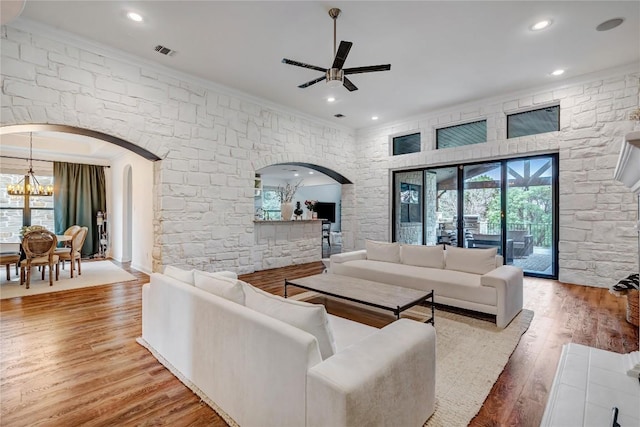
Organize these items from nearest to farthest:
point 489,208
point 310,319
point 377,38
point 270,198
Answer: point 310,319 → point 377,38 → point 489,208 → point 270,198

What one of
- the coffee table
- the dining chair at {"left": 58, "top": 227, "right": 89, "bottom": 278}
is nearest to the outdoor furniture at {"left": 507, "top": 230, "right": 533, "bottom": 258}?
the coffee table

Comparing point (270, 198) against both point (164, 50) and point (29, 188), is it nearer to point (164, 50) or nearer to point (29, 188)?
point (29, 188)

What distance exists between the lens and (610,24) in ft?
11.0

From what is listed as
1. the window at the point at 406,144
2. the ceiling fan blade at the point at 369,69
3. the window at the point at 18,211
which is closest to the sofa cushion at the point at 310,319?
the ceiling fan blade at the point at 369,69

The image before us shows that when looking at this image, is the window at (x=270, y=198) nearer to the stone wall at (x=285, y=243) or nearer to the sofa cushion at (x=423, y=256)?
the stone wall at (x=285, y=243)

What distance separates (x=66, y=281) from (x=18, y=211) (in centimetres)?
411

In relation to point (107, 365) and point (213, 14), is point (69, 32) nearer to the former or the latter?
point (213, 14)

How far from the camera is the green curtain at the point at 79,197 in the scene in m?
7.62

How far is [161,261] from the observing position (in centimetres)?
451

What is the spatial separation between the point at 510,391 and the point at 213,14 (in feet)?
14.1

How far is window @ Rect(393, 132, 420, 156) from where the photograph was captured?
677 cm

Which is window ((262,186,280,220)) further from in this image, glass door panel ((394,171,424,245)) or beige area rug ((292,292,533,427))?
beige area rug ((292,292,533,427))

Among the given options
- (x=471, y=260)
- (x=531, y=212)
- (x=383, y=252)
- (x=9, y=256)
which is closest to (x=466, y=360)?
(x=471, y=260)

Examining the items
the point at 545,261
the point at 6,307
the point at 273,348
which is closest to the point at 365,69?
the point at 273,348
